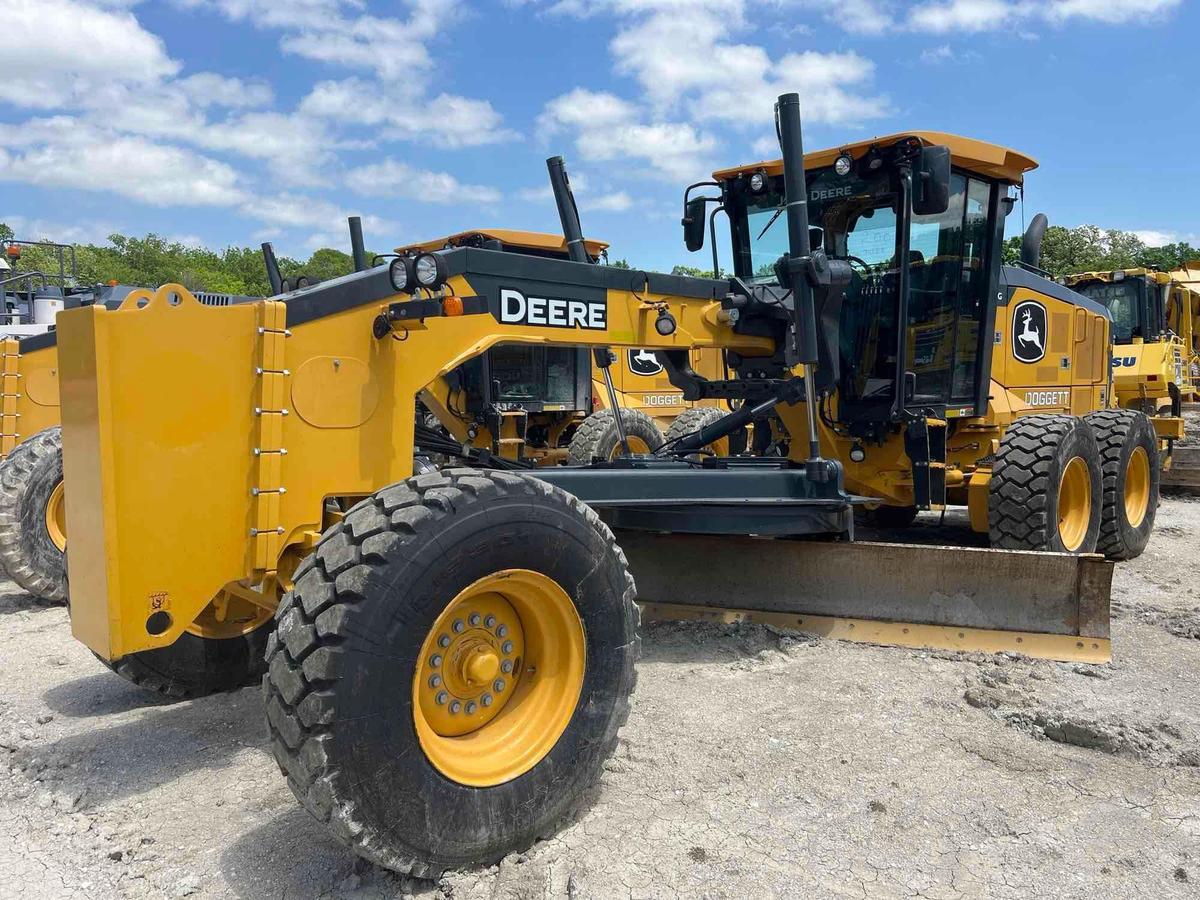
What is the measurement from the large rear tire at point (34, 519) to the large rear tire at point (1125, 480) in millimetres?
7103

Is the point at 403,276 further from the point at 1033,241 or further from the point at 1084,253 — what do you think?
the point at 1084,253

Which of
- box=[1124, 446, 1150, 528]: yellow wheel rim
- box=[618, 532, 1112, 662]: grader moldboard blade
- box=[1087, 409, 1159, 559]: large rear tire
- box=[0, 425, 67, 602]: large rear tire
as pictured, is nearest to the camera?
box=[618, 532, 1112, 662]: grader moldboard blade

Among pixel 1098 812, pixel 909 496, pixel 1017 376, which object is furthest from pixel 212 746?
pixel 1017 376

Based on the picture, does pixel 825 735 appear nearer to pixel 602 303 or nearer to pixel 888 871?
pixel 888 871

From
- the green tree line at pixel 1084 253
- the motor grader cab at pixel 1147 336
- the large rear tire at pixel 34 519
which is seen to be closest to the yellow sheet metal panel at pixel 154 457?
the large rear tire at pixel 34 519

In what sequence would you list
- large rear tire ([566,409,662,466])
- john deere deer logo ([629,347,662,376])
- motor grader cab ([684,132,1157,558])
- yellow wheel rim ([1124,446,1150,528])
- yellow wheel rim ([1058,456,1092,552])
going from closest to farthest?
motor grader cab ([684,132,1157,558]), yellow wheel rim ([1058,456,1092,552]), yellow wheel rim ([1124,446,1150,528]), large rear tire ([566,409,662,466]), john deere deer logo ([629,347,662,376])

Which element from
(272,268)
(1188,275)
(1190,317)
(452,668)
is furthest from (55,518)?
(1188,275)

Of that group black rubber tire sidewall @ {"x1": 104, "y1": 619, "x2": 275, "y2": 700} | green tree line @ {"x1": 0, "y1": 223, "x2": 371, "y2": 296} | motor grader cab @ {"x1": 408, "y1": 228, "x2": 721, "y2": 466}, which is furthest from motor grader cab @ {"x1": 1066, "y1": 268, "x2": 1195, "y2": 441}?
green tree line @ {"x1": 0, "y1": 223, "x2": 371, "y2": 296}

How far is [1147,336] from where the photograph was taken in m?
13.2

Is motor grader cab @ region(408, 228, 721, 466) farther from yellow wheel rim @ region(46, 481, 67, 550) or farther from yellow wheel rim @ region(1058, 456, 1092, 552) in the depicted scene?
yellow wheel rim @ region(1058, 456, 1092, 552)

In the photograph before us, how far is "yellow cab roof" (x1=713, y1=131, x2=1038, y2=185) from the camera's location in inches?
217

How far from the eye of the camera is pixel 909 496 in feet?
20.5

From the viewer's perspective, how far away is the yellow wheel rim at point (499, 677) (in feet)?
9.01

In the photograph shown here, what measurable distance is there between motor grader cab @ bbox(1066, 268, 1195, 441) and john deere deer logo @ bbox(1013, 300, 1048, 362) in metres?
4.76
